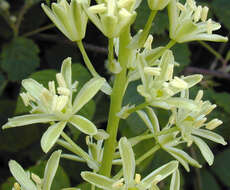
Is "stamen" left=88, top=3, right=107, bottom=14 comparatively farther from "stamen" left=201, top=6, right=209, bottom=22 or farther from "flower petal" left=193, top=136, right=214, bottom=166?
"flower petal" left=193, top=136, right=214, bottom=166

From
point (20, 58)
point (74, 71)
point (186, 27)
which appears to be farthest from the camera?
point (20, 58)

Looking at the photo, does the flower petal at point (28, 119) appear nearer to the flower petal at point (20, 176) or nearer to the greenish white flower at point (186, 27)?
the flower petal at point (20, 176)

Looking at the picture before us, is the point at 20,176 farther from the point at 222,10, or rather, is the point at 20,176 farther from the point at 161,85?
the point at 222,10

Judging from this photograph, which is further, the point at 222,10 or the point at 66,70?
the point at 222,10

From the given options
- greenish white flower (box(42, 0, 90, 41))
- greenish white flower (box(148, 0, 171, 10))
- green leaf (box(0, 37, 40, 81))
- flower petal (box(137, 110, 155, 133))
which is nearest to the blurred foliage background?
green leaf (box(0, 37, 40, 81))

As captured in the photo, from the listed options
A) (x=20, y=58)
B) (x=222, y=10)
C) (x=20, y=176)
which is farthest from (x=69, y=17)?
(x=222, y=10)

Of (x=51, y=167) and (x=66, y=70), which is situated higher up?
(x=66, y=70)

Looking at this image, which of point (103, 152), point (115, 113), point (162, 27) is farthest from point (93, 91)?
point (162, 27)
